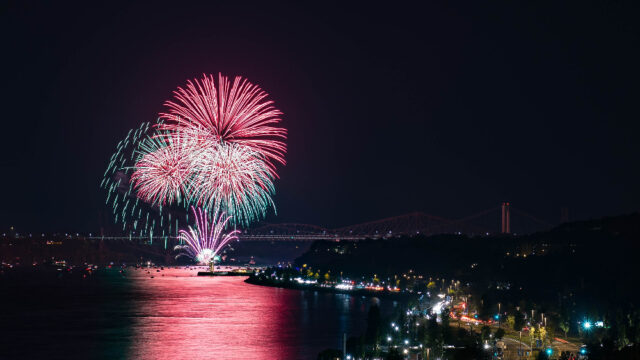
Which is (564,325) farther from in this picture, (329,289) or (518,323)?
(329,289)

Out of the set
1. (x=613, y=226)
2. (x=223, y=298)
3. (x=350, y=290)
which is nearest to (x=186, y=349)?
(x=223, y=298)

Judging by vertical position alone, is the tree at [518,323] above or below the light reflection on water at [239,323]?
above

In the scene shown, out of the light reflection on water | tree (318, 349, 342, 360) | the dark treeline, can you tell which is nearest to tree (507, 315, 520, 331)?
the dark treeline

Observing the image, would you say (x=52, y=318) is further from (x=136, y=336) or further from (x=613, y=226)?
(x=613, y=226)

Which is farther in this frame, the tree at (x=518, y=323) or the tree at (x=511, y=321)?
the tree at (x=511, y=321)

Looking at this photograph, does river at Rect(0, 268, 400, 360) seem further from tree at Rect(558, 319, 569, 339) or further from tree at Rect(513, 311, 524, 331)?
tree at Rect(558, 319, 569, 339)

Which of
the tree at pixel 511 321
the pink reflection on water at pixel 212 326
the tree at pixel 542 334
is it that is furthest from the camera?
the tree at pixel 511 321

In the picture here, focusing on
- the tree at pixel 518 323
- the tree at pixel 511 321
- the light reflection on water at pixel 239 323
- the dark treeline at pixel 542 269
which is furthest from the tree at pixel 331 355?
the tree at pixel 511 321

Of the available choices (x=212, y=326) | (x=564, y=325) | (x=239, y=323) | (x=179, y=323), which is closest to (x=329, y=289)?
(x=239, y=323)

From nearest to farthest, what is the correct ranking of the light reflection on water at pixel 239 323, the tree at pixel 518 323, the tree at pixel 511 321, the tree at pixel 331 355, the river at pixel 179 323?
the tree at pixel 331 355 → the light reflection on water at pixel 239 323 → the river at pixel 179 323 → the tree at pixel 518 323 → the tree at pixel 511 321

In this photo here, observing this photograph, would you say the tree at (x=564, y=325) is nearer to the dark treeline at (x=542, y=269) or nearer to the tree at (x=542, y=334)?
the dark treeline at (x=542, y=269)
